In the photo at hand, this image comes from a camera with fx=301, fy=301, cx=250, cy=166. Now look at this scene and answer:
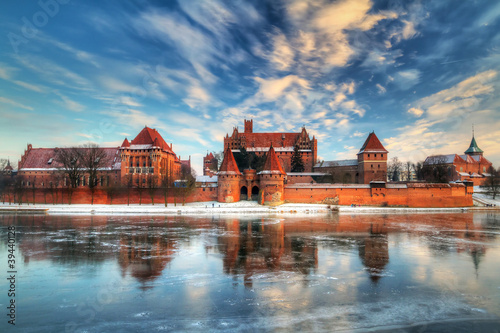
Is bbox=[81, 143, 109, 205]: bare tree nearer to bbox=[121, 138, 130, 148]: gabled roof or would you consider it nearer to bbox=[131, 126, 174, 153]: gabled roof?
bbox=[121, 138, 130, 148]: gabled roof

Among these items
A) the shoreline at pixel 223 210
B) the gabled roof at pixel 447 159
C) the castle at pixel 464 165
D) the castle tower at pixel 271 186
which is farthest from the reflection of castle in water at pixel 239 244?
the gabled roof at pixel 447 159

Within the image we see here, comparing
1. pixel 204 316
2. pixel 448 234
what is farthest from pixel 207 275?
pixel 448 234

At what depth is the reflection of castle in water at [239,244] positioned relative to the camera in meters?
10.1

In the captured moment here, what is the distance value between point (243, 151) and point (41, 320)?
4691cm

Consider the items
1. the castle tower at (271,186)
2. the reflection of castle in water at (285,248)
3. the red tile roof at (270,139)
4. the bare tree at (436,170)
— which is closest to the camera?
the reflection of castle in water at (285,248)

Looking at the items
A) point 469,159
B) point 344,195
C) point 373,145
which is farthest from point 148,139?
point 469,159

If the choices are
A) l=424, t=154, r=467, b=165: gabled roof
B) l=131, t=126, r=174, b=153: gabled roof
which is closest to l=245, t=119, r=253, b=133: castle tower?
l=131, t=126, r=174, b=153: gabled roof

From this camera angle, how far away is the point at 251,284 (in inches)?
320

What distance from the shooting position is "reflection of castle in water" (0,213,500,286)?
1009 centimetres

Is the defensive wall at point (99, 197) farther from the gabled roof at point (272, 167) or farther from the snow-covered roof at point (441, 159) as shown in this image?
the snow-covered roof at point (441, 159)

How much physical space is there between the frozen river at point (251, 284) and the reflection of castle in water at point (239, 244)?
0.26 feet

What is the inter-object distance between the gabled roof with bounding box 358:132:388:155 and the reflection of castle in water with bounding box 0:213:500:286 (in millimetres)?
24200

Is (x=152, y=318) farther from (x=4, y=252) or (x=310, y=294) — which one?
(x=4, y=252)

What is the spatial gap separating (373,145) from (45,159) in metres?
53.1
